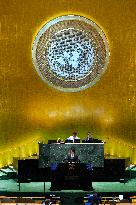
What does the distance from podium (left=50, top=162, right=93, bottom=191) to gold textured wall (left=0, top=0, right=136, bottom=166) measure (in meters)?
1.88

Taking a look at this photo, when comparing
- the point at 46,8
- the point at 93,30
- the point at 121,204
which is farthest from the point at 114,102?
the point at 121,204

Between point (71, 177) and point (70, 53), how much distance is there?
386cm

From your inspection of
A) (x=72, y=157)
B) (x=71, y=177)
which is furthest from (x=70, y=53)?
(x=71, y=177)

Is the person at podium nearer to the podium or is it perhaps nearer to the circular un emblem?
the podium

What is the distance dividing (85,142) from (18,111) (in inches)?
96.4

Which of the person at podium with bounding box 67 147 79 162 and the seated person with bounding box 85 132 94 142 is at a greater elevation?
the seated person with bounding box 85 132 94 142

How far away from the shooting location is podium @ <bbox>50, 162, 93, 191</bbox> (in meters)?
12.4

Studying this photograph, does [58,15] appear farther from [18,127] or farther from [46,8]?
[18,127]

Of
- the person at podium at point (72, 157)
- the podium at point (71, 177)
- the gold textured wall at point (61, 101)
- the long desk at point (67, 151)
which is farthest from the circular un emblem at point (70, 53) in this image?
the podium at point (71, 177)

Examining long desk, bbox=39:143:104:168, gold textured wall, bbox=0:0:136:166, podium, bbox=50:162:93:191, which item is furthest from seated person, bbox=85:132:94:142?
podium, bbox=50:162:93:191

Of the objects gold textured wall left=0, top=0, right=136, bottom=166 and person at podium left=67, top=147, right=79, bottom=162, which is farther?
gold textured wall left=0, top=0, right=136, bottom=166

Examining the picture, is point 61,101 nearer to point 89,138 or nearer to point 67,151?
point 89,138

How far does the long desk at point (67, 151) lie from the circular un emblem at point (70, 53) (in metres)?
2.02

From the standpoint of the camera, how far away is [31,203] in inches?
391
